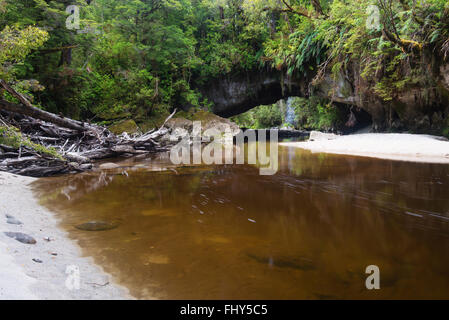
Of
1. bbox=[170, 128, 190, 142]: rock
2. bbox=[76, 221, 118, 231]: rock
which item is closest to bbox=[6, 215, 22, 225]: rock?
bbox=[76, 221, 118, 231]: rock

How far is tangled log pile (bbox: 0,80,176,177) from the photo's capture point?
5.75 m

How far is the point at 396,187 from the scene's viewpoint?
4402 millimetres

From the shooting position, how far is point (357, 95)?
47.6ft

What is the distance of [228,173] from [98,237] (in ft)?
12.9

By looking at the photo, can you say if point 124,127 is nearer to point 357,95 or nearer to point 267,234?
point 267,234

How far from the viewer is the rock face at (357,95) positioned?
1055 cm

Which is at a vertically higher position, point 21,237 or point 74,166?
point 74,166

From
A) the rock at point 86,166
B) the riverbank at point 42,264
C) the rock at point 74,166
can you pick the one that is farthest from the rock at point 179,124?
the riverbank at point 42,264

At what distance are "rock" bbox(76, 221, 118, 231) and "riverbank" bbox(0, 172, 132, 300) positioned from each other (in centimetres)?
21

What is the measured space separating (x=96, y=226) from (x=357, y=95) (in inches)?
608

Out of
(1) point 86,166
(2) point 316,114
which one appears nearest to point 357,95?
(2) point 316,114

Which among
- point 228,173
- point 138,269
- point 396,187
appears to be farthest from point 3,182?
point 396,187

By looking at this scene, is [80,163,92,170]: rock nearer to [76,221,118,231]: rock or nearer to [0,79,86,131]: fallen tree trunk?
[0,79,86,131]: fallen tree trunk

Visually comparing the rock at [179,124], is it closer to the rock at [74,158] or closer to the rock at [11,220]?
the rock at [74,158]
